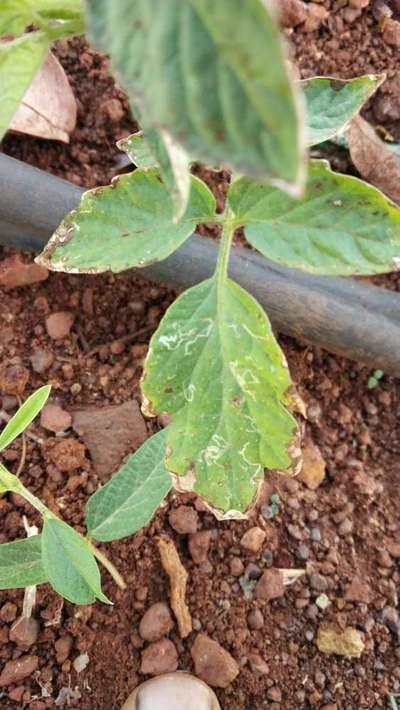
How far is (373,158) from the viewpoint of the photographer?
171 cm

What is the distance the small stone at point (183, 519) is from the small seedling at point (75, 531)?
15 cm

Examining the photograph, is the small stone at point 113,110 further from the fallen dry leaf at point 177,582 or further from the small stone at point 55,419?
the fallen dry leaf at point 177,582

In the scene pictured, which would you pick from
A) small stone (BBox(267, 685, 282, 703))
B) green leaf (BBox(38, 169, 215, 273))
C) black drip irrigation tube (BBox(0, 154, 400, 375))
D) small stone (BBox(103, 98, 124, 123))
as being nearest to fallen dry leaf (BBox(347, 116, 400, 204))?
black drip irrigation tube (BBox(0, 154, 400, 375))

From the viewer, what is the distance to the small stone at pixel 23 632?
134 centimetres

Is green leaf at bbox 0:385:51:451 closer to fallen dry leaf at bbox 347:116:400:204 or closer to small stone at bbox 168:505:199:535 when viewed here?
small stone at bbox 168:505:199:535

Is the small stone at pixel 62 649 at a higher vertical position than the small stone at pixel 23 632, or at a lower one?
lower

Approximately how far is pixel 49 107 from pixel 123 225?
31.6 inches

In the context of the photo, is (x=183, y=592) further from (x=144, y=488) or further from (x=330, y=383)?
(x=330, y=383)

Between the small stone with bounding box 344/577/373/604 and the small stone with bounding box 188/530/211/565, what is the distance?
0.28 m

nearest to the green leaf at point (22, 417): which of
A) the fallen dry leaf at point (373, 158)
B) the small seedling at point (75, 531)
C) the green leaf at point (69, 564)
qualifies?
the small seedling at point (75, 531)

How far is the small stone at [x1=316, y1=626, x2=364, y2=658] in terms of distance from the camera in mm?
1403

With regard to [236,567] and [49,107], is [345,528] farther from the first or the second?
[49,107]

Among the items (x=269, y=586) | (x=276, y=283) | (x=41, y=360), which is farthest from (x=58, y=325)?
(x=269, y=586)

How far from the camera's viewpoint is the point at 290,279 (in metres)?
1.47
